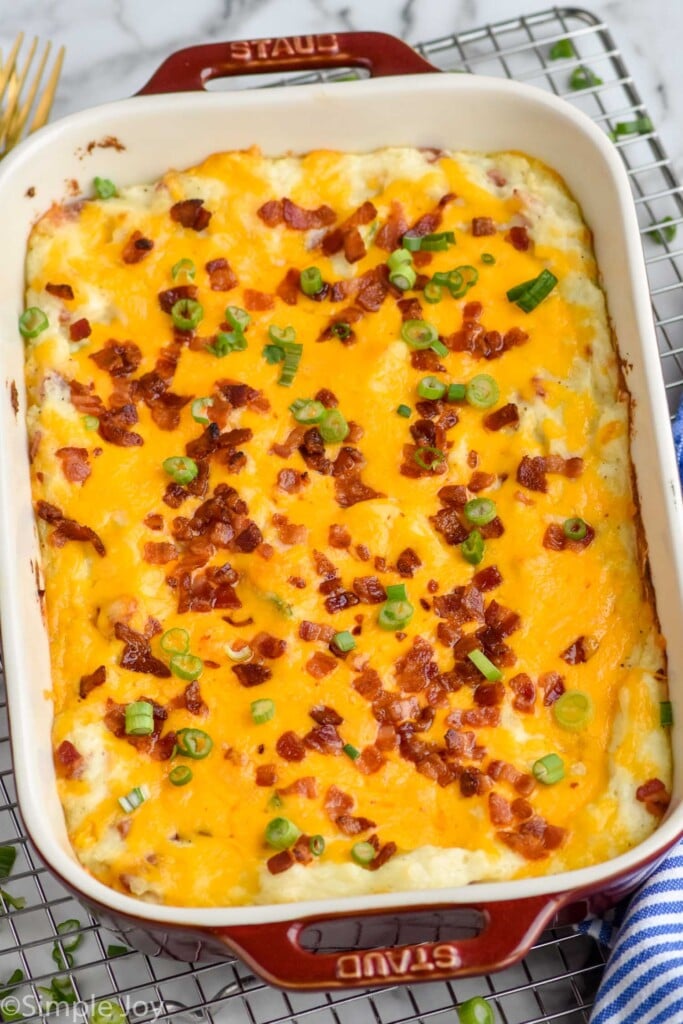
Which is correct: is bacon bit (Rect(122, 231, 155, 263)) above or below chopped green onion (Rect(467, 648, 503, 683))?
above

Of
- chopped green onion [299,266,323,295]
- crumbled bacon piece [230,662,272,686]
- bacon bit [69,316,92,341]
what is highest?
bacon bit [69,316,92,341]

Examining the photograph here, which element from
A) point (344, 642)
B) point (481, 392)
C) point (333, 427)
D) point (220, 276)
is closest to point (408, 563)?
point (344, 642)

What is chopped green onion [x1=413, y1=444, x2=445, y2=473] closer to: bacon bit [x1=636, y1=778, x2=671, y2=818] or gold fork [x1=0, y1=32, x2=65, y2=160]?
bacon bit [x1=636, y1=778, x2=671, y2=818]

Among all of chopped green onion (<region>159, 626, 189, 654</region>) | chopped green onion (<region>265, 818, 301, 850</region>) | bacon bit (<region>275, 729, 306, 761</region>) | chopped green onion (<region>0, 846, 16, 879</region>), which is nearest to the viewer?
chopped green onion (<region>265, 818, 301, 850</region>)

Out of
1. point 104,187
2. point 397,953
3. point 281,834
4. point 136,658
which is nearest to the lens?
point 397,953

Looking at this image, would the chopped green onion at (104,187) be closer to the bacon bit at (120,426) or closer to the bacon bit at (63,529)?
the bacon bit at (120,426)

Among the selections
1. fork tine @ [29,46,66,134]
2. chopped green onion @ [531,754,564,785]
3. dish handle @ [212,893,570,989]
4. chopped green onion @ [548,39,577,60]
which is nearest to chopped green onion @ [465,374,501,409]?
chopped green onion @ [531,754,564,785]

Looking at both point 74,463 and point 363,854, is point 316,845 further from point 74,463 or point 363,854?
point 74,463

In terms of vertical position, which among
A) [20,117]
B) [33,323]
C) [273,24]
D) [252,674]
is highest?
[20,117]
